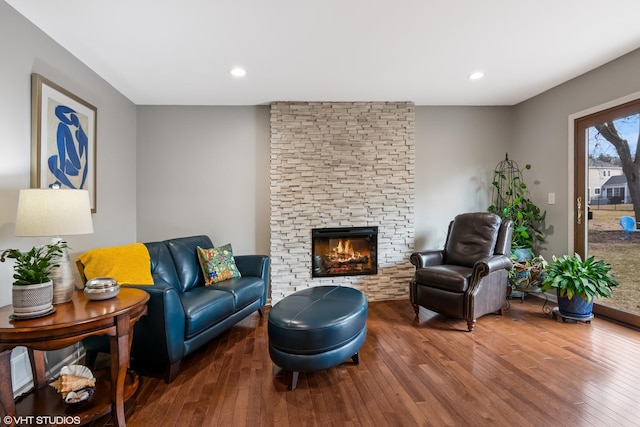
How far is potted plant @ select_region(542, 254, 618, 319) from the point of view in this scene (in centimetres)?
267

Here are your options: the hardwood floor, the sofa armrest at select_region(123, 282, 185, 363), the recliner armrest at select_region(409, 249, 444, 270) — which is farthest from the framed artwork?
the recliner armrest at select_region(409, 249, 444, 270)

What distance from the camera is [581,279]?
2682 mm

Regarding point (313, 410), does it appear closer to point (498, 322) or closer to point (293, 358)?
point (293, 358)

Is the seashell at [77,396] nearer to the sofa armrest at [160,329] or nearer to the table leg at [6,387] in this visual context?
the table leg at [6,387]

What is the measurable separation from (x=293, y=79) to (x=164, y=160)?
1.89 m

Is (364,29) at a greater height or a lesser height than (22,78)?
greater

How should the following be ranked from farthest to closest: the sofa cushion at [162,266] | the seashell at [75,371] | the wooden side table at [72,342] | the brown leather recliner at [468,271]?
the brown leather recliner at [468,271] < the sofa cushion at [162,266] < the seashell at [75,371] < the wooden side table at [72,342]

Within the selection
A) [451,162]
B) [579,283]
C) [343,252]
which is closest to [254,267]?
[343,252]

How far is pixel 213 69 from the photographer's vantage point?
2.67 meters

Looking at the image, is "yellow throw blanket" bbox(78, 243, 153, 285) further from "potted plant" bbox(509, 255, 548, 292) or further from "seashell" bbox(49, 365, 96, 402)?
"potted plant" bbox(509, 255, 548, 292)

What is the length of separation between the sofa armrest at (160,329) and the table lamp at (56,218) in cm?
43

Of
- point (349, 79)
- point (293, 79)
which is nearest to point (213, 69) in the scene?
point (293, 79)

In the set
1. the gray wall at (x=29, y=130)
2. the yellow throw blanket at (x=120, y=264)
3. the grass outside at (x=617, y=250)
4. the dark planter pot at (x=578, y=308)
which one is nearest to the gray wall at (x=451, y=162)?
the grass outside at (x=617, y=250)

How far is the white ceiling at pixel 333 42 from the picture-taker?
6.17 feet
